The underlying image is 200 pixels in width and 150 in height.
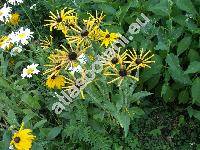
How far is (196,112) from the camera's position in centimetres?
256

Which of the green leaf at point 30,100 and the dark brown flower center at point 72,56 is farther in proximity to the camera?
the green leaf at point 30,100

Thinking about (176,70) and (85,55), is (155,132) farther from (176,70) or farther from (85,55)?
(85,55)

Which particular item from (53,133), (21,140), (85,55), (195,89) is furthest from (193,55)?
(21,140)

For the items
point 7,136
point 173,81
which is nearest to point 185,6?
point 173,81

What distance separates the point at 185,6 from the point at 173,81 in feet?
1.82

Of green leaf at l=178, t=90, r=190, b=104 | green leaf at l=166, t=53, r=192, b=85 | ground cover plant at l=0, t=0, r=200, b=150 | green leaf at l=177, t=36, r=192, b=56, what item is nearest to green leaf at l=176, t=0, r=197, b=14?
ground cover plant at l=0, t=0, r=200, b=150

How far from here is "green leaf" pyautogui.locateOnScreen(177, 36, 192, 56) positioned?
2365 millimetres

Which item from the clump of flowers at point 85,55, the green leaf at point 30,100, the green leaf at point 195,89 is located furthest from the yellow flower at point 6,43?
the green leaf at point 195,89

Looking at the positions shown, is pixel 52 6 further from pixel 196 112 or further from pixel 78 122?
pixel 196 112

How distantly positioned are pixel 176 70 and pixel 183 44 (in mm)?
157

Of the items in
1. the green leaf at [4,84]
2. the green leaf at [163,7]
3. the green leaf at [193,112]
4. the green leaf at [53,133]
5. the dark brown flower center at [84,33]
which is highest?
the green leaf at [163,7]

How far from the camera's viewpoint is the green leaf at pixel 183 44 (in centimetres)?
237

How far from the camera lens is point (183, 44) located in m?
2.37

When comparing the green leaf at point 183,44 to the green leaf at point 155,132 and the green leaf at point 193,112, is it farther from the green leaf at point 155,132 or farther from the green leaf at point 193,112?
the green leaf at point 155,132
